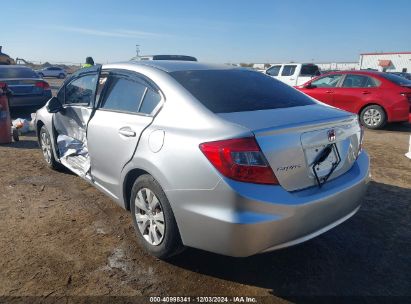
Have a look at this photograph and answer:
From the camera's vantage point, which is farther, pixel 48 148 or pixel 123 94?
pixel 48 148

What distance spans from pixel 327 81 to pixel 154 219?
8826 mm

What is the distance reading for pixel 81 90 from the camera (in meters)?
4.48


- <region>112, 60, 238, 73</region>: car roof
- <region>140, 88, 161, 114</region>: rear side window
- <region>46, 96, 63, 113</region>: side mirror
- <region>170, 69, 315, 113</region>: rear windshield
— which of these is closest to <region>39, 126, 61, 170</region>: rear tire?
<region>46, 96, 63, 113</region>: side mirror

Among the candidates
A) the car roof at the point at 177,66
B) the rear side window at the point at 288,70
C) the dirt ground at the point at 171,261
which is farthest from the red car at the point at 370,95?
the car roof at the point at 177,66

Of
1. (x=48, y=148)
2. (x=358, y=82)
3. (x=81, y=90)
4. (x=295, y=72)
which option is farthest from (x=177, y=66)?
(x=295, y=72)

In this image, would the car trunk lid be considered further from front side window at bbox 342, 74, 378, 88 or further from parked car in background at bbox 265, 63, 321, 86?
Result: parked car in background at bbox 265, 63, 321, 86

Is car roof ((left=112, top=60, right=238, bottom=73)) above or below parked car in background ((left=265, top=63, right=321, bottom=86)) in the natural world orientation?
above

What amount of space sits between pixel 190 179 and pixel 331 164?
1.07m

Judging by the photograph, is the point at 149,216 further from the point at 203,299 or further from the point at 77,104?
the point at 77,104

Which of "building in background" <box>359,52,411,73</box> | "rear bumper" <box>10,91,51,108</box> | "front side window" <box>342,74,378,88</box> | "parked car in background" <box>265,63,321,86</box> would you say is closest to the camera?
"front side window" <box>342,74,378,88</box>

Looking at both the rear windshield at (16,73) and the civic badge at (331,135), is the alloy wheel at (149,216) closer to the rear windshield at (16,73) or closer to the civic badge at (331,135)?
the civic badge at (331,135)

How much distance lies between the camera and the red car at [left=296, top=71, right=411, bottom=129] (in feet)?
29.0

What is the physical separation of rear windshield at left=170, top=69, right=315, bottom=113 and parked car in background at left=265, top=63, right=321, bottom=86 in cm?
1263

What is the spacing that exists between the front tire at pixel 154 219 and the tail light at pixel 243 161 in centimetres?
63
